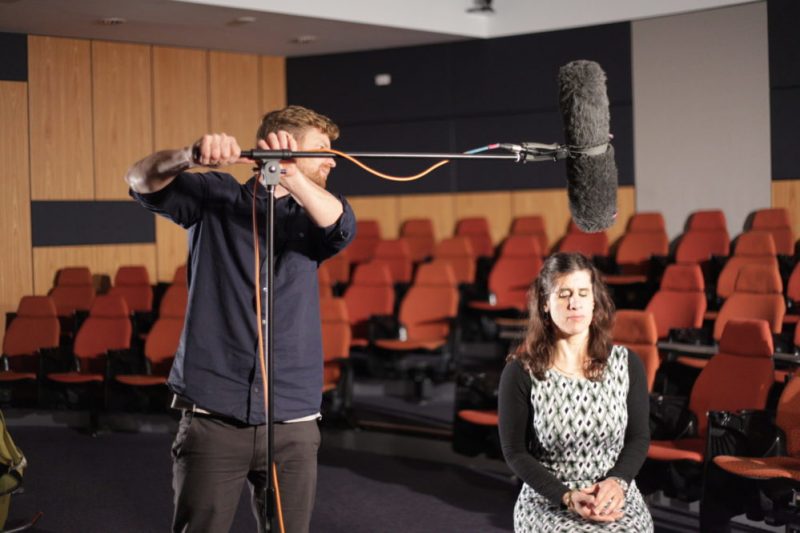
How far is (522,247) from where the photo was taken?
7.07 meters

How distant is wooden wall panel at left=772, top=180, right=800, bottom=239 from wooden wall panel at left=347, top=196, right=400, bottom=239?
3.31 metres

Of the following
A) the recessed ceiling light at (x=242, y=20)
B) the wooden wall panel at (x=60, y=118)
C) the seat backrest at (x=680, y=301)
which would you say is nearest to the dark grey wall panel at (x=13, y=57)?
the wooden wall panel at (x=60, y=118)

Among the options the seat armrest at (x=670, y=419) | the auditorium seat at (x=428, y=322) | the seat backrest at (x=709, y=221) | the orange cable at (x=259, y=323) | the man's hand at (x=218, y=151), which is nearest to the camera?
the man's hand at (x=218, y=151)

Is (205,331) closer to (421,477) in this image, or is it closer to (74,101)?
(421,477)

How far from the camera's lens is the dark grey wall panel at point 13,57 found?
7.48m

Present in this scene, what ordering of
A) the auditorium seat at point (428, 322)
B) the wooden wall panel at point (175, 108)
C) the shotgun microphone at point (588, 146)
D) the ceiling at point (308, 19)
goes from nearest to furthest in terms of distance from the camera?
1. the shotgun microphone at point (588, 146)
2. the auditorium seat at point (428, 322)
3. the ceiling at point (308, 19)
4. the wooden wall panel at point (175, 108)

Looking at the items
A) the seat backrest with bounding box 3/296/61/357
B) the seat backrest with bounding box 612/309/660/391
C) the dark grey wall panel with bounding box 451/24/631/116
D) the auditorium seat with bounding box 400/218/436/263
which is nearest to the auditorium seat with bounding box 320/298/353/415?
the seat backrest with bounding box 612/309/660/391

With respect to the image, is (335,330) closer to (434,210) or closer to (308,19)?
(308,19)

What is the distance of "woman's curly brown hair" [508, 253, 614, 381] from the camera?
230cm

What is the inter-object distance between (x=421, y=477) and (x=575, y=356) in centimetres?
246

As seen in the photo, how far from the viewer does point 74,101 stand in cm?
785

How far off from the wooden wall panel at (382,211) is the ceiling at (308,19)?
4.61 ft

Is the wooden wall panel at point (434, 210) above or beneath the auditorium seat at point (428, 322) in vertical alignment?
above

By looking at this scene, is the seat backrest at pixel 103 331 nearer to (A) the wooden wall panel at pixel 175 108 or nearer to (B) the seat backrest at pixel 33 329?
(B) the seat backrest at pixel 33 329
